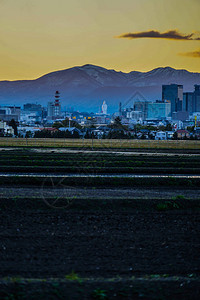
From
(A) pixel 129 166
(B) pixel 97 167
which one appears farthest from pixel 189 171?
(B) pixel 97 167
